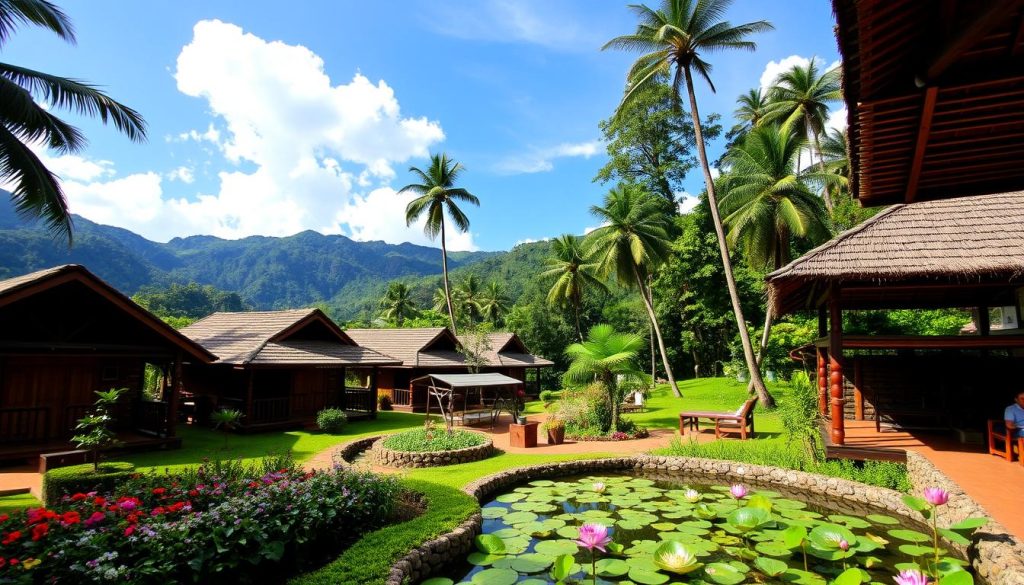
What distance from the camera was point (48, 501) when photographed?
7.12 meters

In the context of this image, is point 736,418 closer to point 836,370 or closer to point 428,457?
point 836,370

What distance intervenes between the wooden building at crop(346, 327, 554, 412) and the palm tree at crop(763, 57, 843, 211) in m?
18.0

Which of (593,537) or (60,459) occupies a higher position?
(593,537)

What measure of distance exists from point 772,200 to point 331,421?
18.1 m

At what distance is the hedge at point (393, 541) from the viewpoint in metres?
4.76

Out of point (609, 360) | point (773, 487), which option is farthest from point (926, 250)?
point (609, 360)

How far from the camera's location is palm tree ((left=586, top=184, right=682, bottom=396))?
81.7 ft

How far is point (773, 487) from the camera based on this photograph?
903 centimetres

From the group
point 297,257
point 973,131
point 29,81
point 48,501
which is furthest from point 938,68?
point 297,257

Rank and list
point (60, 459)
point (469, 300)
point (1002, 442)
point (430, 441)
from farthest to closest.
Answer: point (469, 300) → point (430, 441) → point (60, 459) → point (1002, 442)

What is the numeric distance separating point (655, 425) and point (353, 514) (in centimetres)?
1234

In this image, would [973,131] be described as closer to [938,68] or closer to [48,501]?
[938,68]

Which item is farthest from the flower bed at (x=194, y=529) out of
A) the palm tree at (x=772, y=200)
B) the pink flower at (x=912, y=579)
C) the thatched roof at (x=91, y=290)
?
the palm tree at (x=772, y=200)

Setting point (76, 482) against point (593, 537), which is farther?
point (76, 482)
